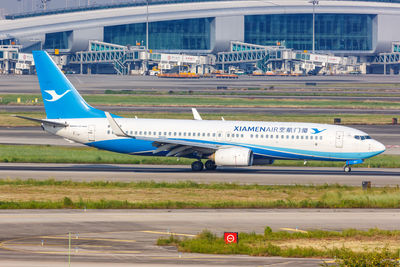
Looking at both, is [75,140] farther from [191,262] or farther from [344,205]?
[191,262]

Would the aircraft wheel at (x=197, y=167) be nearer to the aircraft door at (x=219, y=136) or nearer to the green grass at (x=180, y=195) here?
the aircraft door at (x=219, y=136)

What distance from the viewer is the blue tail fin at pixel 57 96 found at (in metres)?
58.8

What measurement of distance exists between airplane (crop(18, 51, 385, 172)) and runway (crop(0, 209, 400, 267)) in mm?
15705

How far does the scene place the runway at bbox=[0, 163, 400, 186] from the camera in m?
51.4

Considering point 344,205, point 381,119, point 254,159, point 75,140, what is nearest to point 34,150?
point 75,140

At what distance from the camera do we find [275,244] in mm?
30922

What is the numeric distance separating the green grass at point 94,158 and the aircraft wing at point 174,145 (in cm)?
609

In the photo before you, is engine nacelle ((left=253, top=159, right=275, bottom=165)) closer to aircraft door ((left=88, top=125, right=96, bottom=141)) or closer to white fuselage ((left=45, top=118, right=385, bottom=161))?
white fuselage ((left=45, top=118, right=385, bottom=161))

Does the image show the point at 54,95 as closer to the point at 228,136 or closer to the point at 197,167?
the point at 197,167

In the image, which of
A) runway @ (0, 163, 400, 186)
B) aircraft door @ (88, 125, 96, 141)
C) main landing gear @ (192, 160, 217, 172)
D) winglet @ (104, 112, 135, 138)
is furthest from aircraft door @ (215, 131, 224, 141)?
aircraft door @ (88, 125, 96, 141)

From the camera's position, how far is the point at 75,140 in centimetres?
5844

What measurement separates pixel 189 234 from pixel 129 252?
4.60 metres

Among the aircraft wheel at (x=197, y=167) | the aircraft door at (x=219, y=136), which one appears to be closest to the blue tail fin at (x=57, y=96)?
the aircraft wheel at (x=197, y=167)

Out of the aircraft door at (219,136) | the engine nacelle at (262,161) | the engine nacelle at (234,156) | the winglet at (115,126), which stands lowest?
the engine nacelle at (262,161)
